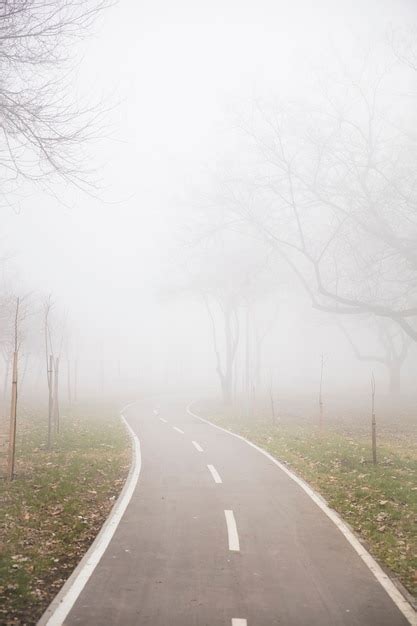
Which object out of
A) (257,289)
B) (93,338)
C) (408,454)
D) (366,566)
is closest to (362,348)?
(257,289)

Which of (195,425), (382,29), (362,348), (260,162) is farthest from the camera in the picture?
(362,348)

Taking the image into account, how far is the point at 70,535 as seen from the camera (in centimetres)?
740

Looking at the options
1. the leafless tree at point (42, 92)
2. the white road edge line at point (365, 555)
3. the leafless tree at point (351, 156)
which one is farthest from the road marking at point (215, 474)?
the leafless tree at point (351, 156)

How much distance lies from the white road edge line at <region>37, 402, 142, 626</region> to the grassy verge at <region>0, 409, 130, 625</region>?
12 centimetres

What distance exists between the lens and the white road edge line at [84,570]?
4859mm

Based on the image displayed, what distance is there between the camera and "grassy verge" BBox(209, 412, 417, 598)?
281 inches

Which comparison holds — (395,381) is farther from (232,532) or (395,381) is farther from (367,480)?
(232,532)

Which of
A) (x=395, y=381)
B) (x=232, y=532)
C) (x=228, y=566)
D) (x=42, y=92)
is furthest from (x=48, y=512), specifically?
(x=395, y=381)

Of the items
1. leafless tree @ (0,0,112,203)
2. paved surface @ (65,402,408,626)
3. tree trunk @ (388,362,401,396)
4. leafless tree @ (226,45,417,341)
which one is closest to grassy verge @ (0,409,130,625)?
paved surface @ (65,402,408,626)

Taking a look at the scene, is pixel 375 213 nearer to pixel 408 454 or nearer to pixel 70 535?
pixel 408 454

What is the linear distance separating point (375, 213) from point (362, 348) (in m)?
62.7

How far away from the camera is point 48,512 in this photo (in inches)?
329

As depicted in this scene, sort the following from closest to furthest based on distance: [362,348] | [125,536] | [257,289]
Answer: [125,536], [257,289], [362,348]

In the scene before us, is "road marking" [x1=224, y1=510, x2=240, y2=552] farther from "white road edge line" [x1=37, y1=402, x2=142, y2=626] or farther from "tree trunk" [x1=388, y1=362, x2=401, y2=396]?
"tree trunk" [x1=388, y1=362, x2=401, y2=396]
